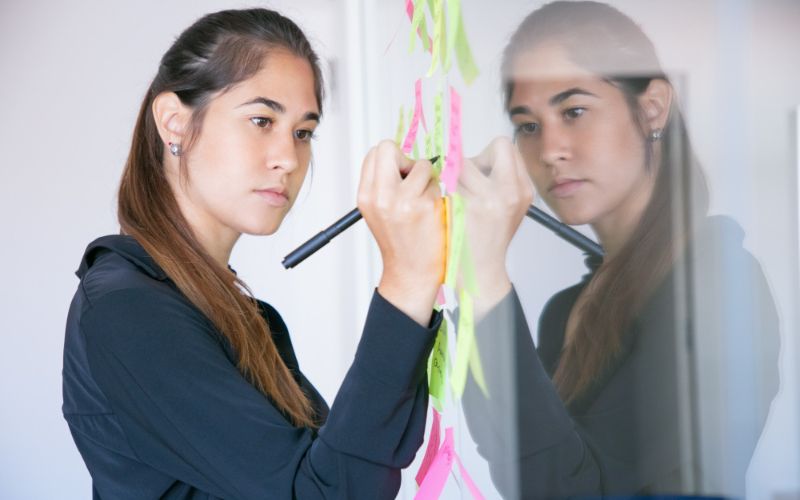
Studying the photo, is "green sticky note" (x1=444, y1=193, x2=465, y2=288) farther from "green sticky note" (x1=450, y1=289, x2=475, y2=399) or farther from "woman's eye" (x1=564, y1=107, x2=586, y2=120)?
"woman's eye" (x1=564, y1=107, x2=586, y2=120)

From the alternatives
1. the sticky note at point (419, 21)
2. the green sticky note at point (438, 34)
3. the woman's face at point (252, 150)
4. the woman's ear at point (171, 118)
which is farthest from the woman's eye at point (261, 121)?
the green sticky note at point (438, 34)

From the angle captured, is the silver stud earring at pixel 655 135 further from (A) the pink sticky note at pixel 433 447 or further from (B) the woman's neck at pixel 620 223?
(A) the pink sticky note at pixel 433 447

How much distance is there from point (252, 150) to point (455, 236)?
52cm

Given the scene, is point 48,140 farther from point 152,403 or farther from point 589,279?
point 589,279

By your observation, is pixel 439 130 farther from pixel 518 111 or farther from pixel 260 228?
pixel 260 228

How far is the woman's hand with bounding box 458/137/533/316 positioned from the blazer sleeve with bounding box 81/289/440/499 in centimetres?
8

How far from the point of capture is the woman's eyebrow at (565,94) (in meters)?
0.48

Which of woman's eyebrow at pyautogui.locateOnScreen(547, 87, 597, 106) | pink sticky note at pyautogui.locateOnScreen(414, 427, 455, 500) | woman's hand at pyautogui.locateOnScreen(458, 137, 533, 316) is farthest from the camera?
pink sticky note at pyautogui.locateOnScreen(414, 427, 455, 500)

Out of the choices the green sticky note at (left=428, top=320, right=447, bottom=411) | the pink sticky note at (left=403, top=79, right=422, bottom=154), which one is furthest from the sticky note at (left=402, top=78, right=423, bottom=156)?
the green sticky note at (left=428, top=320, right=447, bottom=411)

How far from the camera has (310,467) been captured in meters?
0.75

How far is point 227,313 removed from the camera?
3.30 feet

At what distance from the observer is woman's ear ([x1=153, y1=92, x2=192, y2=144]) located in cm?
118

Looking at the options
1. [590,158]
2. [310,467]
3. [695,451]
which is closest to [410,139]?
[310,467]

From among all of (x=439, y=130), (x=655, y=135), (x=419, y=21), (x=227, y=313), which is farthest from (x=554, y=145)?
(x=227, y=313)
